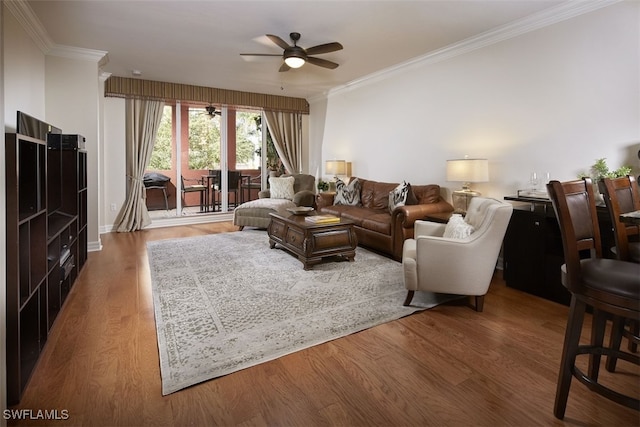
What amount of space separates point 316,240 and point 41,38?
394 centimetres

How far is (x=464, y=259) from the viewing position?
2625 mm

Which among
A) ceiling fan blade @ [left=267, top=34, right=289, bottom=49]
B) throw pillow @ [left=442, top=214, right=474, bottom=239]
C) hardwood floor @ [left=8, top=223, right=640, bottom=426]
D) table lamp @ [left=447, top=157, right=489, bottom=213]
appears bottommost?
hardwood floor @ [left=8, top=223, right=640, bottom=426]

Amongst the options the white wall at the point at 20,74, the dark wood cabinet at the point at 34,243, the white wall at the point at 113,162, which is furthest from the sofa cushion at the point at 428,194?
the white wall at the point at 113,162

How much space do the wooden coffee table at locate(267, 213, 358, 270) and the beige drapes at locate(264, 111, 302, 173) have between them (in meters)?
3.58

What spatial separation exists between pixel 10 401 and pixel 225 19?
3511 millimetres

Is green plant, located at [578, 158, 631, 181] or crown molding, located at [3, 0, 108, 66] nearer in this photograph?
green plant, located at [578, 158, 631, 181]

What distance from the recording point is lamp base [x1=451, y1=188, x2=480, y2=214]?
3978 millimetres

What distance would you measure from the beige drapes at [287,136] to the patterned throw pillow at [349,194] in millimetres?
2250

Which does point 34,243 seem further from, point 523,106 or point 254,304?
point 523,106

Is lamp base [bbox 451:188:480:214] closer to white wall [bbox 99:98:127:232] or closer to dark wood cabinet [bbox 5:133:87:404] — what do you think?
dark wood cabinet [bbox 5:133:87:404]

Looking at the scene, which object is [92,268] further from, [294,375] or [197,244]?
[294,375]

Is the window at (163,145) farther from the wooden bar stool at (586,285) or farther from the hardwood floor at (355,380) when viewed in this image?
the wooden bar stool at (586,285)

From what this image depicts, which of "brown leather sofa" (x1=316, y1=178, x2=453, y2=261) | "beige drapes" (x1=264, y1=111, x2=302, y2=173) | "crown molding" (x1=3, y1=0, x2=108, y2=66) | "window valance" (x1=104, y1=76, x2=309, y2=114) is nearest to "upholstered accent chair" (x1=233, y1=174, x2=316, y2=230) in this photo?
"brown leather sofa" (x1=316, y1=178, x2=453, y2=261)

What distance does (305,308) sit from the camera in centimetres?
278
